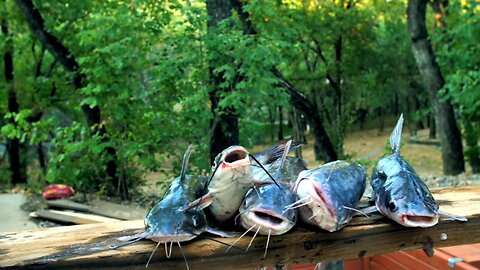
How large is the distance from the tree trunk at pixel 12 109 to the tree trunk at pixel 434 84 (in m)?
9.21

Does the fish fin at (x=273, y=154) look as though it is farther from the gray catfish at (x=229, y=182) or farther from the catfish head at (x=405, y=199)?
the catfish head at (x=405, y=199)

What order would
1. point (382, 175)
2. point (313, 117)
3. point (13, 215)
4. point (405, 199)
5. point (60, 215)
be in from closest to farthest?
1. point (405, 199)
2. point (382, 175)
3. point (60, 215)
4. point (13, 215)
5. point (313, 117)

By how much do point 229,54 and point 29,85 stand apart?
9.81 meters

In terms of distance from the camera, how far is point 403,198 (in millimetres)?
1811

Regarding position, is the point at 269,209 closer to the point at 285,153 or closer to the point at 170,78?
the point at 285,153

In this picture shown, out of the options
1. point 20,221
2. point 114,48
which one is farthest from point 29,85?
point 114,48

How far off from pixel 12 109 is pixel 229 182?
46.9 ft

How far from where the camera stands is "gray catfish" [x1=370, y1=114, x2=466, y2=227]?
5.90 ft

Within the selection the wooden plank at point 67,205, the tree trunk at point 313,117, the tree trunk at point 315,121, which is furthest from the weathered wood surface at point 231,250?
the tree trunk at point 315,121

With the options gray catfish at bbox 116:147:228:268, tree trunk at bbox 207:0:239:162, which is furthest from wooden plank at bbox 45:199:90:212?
gray catfish at bbox 116:147:228:268

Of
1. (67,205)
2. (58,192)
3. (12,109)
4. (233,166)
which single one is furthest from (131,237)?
(12,109)

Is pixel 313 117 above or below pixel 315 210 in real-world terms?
above

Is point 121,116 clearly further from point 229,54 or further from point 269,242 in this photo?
point 269,242

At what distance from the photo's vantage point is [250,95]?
6414 mm
